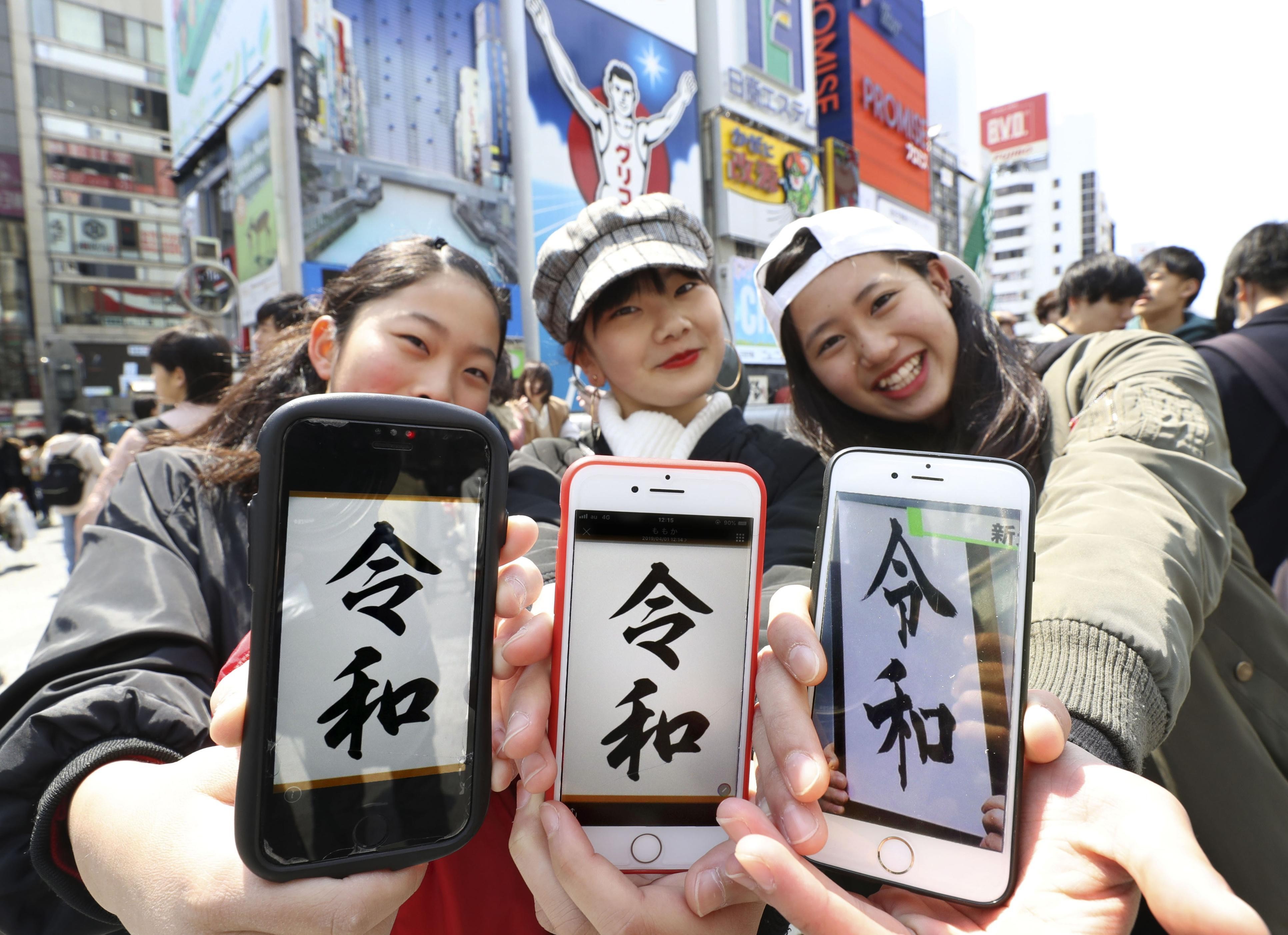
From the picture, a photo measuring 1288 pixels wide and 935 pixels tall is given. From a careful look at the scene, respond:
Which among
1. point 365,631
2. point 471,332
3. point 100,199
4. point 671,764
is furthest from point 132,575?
point 100,199

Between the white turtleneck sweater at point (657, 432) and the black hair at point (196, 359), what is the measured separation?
222 centimetres

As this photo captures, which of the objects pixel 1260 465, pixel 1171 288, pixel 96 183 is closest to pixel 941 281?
pixel 1260 465

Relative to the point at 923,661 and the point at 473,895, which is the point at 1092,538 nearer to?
the point at 923,661

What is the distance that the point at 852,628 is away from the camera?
0.85m

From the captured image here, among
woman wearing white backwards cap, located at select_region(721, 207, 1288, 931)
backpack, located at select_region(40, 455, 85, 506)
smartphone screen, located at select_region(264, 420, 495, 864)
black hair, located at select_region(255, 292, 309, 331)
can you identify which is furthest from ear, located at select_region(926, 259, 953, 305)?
backpack, located at select_region(40, 455, 85, 506)

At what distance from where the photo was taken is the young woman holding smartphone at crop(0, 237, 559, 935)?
70 centimetres

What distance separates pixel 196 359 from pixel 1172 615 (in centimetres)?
364

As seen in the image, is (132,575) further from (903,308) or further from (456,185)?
(456,185)

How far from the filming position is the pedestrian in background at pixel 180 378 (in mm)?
2865

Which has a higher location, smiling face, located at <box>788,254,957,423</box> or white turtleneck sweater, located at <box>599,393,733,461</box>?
smiling face, located at <box>788,254,957,423</box>

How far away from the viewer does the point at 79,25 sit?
22438 mm

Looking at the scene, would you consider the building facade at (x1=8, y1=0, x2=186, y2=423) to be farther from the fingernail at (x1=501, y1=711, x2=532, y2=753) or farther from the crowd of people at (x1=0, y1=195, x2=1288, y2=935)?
the fingernail at (x1=501, y1=711, x2=532, y2=753)

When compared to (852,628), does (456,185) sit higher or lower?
higher

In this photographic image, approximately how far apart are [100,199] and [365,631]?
31.7 meters
